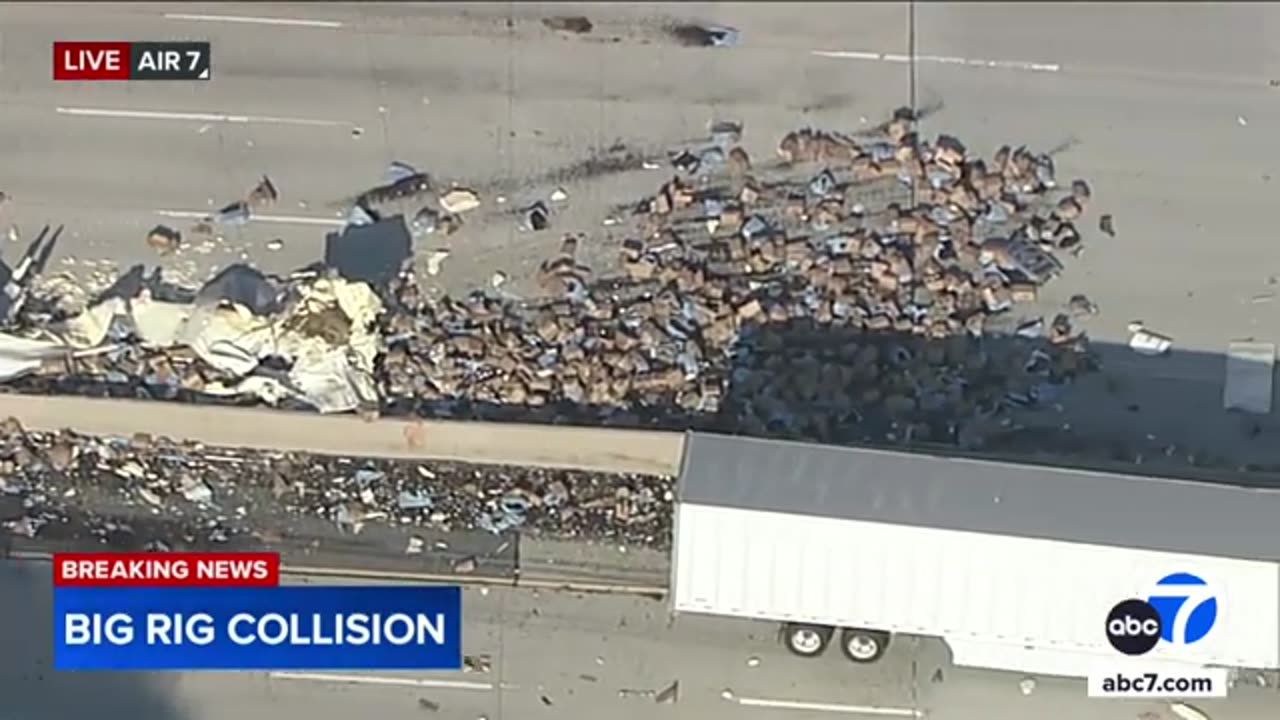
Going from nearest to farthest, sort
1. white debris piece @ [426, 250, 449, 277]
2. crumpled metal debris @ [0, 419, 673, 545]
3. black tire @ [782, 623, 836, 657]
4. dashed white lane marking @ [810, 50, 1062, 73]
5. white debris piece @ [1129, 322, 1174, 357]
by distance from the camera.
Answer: black tire @ [782, 623, 836, 657] < crumpled metal debris @ [0, 419, 673, 545] < white debris piece @ [1129, 322, 1174, 357] < white debris piece @ [426, 250, 449, 277] < dashed white lane marking @ [810, 50, 1062, 73]

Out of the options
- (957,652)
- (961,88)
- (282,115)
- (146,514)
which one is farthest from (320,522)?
(961,88)

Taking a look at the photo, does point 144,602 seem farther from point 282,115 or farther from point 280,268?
point 282,115

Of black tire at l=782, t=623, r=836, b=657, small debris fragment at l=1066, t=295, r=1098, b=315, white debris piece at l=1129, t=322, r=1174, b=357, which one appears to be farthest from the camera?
small debris fragment at l=1066, t=295, r=1098, b=315

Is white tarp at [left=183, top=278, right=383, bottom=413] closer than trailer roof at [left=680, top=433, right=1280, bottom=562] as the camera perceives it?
No

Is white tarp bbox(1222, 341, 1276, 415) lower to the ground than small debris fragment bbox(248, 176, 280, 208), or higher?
lower

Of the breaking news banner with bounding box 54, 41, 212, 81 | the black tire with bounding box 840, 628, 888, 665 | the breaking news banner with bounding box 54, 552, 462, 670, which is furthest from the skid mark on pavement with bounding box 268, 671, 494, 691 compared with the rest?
the breaking news banner with bounding box 54, 41, 212, 81

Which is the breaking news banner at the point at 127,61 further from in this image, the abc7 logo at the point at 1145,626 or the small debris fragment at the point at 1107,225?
the abc7 logo at the point at 1145,626

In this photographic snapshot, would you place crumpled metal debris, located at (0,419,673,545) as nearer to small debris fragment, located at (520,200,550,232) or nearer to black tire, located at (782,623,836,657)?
black tire, located at (782,623,836,657)
